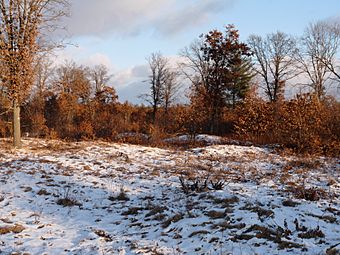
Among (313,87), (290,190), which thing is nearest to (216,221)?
(290,190)

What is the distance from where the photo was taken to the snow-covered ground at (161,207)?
5.07 m

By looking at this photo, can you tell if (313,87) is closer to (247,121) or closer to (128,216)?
(247,121)

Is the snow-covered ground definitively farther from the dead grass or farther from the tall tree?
the tall tree

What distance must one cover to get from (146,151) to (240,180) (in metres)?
6.11

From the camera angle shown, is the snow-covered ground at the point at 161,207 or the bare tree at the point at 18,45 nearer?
the snow-covered ground at the point at 161,207

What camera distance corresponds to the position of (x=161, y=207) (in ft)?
22.6

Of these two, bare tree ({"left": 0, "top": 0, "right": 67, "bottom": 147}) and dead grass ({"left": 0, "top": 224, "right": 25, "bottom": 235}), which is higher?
bare tree ({"left": 0, "top": 0, "right": 67, "bottom": 147})

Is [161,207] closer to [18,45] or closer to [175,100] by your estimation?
[18,45]

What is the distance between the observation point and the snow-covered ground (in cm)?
507

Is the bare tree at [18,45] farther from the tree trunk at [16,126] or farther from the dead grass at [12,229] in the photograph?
the dead grass at [12,229]

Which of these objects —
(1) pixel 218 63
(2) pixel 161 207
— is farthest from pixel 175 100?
(2) pixel 161 207

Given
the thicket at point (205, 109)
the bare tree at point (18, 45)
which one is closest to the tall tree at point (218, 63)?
the thicket at point (205, 109)

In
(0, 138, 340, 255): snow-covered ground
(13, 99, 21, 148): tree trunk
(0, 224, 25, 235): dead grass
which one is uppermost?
(13, 99, 21, 148): tree trunk

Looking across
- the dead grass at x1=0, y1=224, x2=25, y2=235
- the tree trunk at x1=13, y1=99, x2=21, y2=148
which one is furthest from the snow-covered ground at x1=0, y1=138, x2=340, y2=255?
the tree trunk at x1=13, y1=99, x2=21, y2=148
